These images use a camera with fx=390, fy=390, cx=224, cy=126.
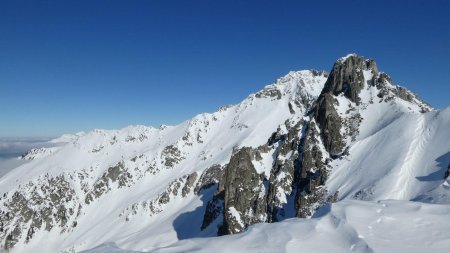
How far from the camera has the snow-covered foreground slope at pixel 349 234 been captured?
15.0m

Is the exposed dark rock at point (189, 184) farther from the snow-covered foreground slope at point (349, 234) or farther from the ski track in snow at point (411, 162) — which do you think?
the snow-covered foreground slope at point (349, 234)

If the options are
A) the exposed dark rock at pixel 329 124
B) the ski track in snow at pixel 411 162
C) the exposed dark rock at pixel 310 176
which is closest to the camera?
the ski track in snow at pixel 411 162

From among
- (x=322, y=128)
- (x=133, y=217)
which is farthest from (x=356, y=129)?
(x=133, y=217)

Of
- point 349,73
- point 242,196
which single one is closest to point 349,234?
point 242,196

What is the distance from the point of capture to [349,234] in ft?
53.2

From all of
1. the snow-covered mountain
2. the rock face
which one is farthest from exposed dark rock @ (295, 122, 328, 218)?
the rock face

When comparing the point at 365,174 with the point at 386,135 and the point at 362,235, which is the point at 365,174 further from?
the point at 362,235

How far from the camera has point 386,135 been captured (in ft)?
286

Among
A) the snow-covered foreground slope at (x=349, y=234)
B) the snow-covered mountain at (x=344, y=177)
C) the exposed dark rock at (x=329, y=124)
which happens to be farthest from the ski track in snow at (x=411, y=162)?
the snow-covered foreground slope at (x=349, y=234)

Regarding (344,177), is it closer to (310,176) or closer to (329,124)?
(310,176)

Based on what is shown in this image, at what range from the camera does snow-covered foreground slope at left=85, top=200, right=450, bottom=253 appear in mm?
14984

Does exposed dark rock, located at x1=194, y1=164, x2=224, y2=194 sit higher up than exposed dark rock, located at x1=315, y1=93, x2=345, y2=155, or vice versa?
exposed dark rock, located at x1=315, y1=93, x2=345, y2=155

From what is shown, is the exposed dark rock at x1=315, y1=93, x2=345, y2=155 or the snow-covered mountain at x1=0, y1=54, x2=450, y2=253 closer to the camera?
the snow-covered mountain at x1=0, y1=54, x2=450, y2=253

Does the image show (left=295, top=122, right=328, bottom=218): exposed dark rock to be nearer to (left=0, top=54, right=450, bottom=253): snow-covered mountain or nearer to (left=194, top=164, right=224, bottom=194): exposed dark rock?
(left=0, top=54, right=450, bottom=253): snow-covered mountain
